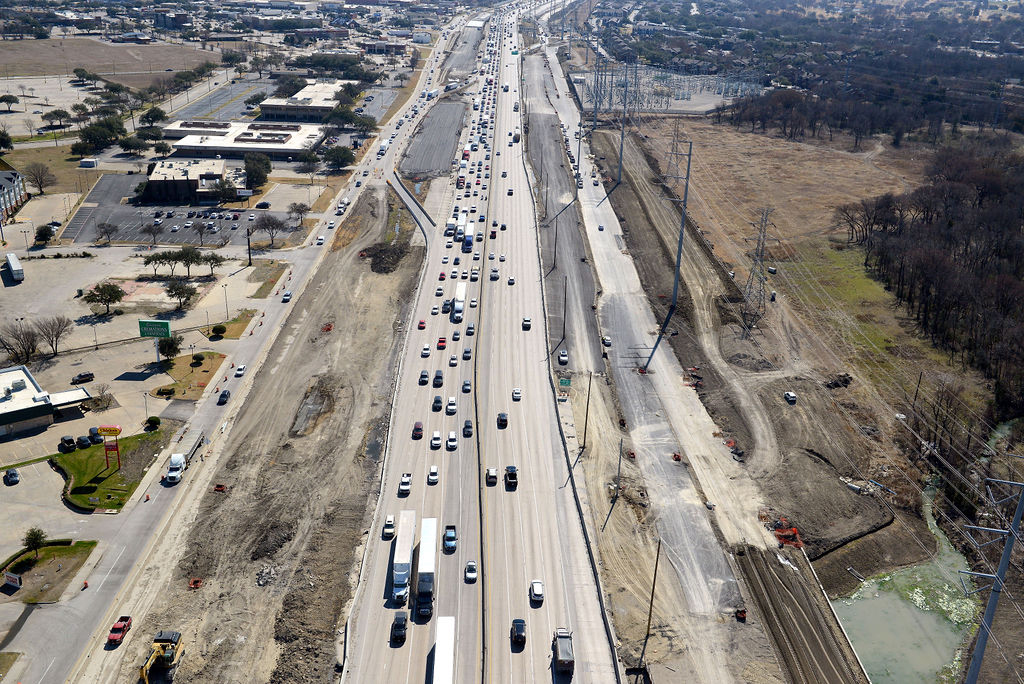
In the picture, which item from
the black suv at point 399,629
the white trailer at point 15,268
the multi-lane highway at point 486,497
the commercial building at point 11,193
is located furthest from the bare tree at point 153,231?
the black suv at point 399,629

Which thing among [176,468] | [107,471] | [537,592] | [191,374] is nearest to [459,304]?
[191,374]

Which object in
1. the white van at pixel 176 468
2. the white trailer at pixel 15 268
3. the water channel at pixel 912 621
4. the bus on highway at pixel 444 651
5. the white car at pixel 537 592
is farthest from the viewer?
the white trailer at pixel 15 268

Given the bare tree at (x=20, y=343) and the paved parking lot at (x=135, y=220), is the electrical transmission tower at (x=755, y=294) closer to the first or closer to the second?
the paved parking lot at (x=135, y=220)

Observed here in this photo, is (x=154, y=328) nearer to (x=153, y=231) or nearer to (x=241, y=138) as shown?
(x=153, y=231)

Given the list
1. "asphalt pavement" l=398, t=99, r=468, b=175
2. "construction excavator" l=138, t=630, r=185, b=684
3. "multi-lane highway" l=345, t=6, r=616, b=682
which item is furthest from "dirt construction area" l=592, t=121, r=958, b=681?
"asphalt pavement" l=398, t=99, r=468, b=175

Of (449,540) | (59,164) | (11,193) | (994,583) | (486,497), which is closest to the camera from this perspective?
(994,583)

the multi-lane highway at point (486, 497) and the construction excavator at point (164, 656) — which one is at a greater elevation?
the multi-lane highway at point (486, 497)
